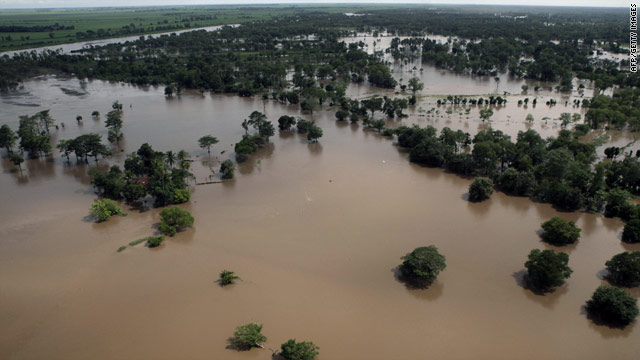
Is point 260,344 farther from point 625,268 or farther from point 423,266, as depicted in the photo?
point 625,268

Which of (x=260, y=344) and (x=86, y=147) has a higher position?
(x=86, y=147)

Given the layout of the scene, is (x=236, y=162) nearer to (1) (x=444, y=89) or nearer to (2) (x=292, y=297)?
(2) (x=292, y=297)

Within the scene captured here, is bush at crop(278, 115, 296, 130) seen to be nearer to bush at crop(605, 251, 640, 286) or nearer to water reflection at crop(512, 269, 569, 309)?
water reflection at crop(512, 269, 569, 309)

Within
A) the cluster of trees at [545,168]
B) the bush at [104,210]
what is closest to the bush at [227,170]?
the bush at [104,210]

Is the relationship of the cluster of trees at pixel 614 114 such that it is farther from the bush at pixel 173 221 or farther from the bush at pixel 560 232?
the bush at pixel 173 221

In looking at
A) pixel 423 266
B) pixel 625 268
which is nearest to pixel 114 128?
pixel 423 266

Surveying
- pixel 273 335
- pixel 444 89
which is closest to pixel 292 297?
pixel 273 335
